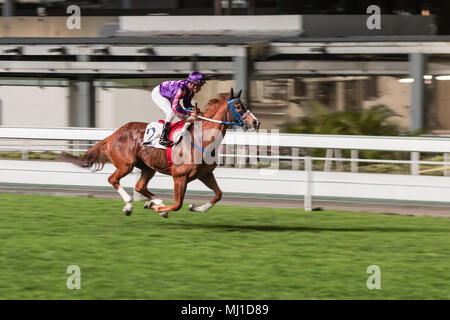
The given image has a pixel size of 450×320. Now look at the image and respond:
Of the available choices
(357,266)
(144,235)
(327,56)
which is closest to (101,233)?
(144,235)

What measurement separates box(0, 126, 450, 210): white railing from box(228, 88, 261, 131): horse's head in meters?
2.47

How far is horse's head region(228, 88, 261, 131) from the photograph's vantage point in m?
10.5

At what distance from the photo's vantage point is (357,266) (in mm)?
8812

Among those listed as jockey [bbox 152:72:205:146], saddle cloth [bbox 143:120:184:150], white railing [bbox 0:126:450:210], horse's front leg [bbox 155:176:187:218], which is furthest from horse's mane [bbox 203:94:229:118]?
white railing [bbox 0:126:450:210]

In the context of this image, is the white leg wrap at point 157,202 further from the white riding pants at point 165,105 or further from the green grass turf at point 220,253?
the white riding pants at point 165,105

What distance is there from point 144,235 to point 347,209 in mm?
3629

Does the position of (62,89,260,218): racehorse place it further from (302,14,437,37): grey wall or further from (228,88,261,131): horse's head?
(302,14,437,37): grey wall

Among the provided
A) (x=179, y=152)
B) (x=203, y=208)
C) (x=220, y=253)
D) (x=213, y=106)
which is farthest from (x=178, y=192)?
(x=220, y=253)

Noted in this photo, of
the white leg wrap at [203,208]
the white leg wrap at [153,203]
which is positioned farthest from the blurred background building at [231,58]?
the white leg wrap at [203,208]

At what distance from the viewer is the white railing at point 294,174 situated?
13.3 metres

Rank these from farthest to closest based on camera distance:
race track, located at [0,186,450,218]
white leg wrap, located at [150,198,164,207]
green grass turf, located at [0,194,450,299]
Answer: race track, located at [0,186,450,218]
white leg wrap, located at [150,198,164,207]
green grass turf, located at [0,194,450,299]

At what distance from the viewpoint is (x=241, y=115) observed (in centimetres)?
1057

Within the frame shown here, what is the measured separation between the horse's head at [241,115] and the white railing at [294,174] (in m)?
2.47

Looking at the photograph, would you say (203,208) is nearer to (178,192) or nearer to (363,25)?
(178,192)
